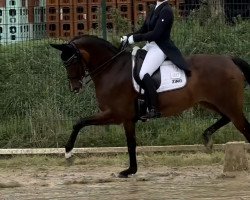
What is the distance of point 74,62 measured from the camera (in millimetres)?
10289

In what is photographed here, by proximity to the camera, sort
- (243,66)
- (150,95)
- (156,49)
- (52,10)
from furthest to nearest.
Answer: (52,10)
(243,66)
(156,49)
(150,95)

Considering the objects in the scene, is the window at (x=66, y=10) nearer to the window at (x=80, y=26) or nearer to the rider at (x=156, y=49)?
the window at (x=80, y=26)

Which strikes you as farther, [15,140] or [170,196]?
[15,140]

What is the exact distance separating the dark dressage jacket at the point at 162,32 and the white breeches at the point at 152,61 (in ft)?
0.26

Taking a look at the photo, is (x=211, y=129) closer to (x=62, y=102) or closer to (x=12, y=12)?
(x=62, y=102)

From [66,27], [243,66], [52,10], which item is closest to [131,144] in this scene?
[243,66]

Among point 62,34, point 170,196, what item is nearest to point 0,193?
point 170,196

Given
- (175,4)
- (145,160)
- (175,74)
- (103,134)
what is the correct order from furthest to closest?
(175,4)
(103,134)
(145,160)
(175,74)

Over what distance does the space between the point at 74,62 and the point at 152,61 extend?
1259mm

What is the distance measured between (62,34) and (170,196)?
624 centimetres

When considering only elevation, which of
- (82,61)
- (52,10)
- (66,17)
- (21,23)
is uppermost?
(52,10)

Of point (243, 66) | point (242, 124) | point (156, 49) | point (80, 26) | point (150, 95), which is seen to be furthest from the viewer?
point (80, 26)

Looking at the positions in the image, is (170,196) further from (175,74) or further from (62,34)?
(62,34)

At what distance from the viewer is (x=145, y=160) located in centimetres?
1216
